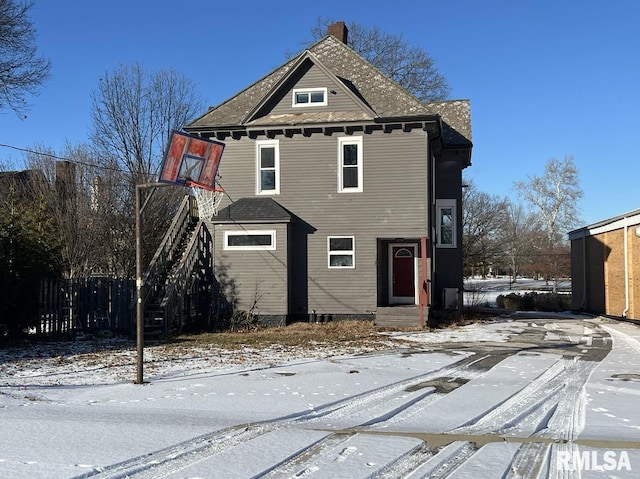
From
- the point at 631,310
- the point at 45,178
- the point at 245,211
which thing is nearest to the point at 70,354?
the point at 245,211

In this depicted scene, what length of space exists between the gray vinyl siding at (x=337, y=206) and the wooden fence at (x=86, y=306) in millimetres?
3618

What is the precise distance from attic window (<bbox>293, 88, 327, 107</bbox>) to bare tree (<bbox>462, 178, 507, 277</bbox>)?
2563 cm

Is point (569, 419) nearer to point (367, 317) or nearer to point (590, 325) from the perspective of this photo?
point (367, 317)

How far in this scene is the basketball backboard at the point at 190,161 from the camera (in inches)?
391

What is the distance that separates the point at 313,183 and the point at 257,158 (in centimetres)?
216

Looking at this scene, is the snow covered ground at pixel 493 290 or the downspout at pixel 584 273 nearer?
the downspout at pixel 584 273

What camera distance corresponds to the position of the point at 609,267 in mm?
22734

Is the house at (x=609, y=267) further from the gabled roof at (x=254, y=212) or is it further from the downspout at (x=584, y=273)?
the gabled roof at (x=254, y=212)

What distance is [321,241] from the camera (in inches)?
754

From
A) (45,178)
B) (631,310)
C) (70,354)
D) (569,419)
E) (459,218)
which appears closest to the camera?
(569,419)

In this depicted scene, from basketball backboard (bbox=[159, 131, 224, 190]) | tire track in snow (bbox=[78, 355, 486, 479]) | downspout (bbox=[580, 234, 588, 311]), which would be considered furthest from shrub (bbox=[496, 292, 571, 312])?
basketball backboard (bbox=[159, 131, 224, 190])

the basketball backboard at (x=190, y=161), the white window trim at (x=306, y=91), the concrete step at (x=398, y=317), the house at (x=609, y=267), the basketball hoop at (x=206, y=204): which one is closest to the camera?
the basketball backboard at (x=190, y=161)

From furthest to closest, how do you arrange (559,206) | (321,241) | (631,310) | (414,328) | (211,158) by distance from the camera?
(559,206)
(631,310)
(321,241)
(414,328)
(211,158)

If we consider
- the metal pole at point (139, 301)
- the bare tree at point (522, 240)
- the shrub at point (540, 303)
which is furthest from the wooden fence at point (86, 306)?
the bare tree at point (522, 240)
